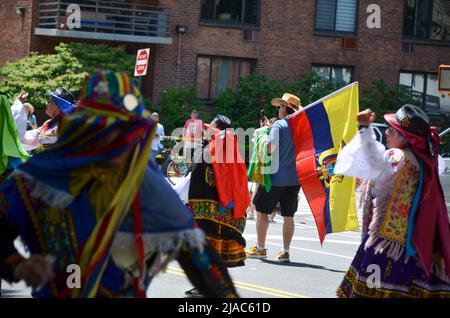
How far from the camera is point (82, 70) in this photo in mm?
27641

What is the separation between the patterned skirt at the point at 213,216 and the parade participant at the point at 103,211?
5116 mm

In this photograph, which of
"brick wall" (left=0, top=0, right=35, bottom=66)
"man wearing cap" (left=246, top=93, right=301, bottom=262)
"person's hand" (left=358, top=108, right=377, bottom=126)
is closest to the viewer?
"person's hand" (left=358, top=108, right=377, bottom=126)

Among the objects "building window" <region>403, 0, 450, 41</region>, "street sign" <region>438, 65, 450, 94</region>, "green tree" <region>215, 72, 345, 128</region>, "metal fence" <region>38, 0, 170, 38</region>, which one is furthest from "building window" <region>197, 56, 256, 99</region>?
"street sign" <region>438, 65, 450, 94</region>

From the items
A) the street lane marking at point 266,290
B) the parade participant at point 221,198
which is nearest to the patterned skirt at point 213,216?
the parade participant at point 221,198

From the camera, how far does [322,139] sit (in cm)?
1108

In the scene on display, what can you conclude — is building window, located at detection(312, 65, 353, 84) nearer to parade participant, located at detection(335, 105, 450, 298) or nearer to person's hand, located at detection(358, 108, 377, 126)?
parade participant, located at detection(335, 105, 450, 298)

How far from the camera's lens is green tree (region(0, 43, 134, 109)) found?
2712 cm

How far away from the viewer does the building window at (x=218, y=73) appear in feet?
101

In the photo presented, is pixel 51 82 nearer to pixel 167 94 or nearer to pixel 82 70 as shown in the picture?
pixel 82 70

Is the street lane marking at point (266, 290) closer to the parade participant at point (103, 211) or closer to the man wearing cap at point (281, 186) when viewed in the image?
the man wearing cap at point (281, 186)

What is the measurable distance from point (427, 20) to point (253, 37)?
6.88m

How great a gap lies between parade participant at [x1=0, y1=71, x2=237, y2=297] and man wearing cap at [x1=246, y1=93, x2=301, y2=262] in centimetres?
728

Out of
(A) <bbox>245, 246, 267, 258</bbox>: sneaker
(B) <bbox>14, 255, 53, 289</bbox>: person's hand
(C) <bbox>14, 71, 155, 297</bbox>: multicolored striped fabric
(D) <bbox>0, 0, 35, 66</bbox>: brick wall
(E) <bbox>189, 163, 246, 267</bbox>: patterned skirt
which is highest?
(D) <bbox>0, 0, 35, 66</bbox>: brick wall

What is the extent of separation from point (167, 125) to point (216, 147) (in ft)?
62.4
